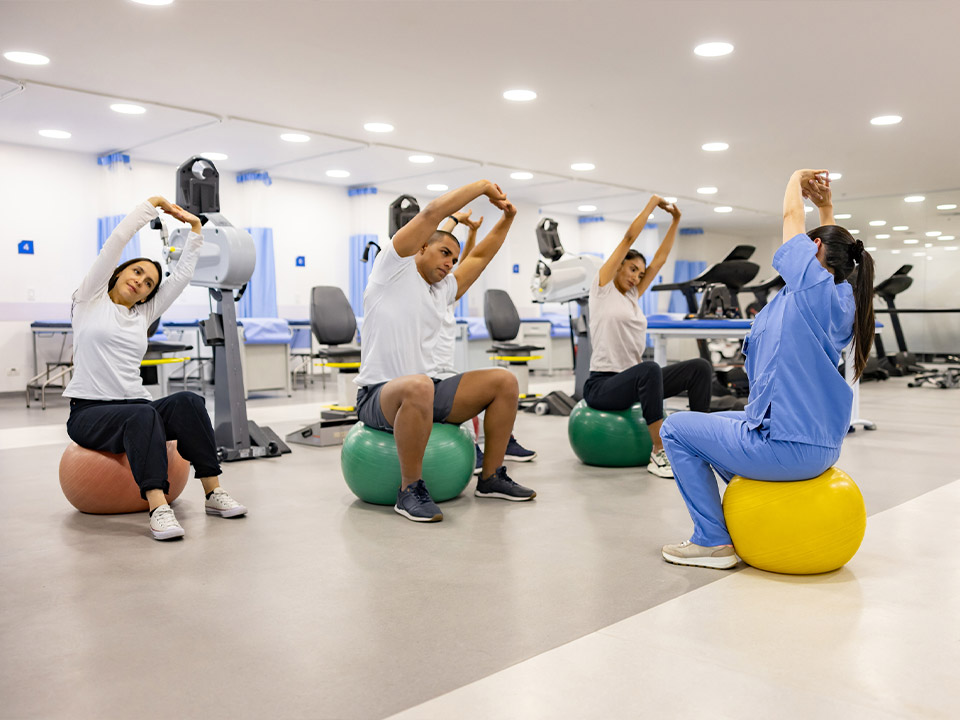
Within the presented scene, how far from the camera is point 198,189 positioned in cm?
459

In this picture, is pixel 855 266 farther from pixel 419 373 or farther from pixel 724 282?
pixel 724 282

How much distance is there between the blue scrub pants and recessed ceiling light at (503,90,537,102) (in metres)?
3.68

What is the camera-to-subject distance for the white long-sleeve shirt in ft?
10.5

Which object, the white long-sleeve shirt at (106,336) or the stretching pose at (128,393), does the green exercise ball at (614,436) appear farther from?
the white long-sleeve shirt at (106,336)

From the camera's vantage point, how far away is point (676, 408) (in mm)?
6789

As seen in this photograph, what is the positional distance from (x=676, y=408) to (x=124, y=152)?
19.0ft

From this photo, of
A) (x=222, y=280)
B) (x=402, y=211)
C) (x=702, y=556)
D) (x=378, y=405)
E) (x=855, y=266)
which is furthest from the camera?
(x=402, y=211)

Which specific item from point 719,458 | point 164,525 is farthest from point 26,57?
point 719,458

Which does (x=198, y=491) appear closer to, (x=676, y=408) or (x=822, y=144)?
(x=676, y=408)

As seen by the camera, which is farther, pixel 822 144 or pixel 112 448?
pixel 822 144

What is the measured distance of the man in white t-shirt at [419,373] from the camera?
3188mm

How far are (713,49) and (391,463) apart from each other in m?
3.14

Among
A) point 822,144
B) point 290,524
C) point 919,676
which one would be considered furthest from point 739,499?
point 822,144

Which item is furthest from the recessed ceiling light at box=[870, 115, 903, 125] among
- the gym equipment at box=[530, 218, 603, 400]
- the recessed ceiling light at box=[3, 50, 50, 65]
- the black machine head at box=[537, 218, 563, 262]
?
the recessed ceiling light at box=[3, 50, 50, 65]
